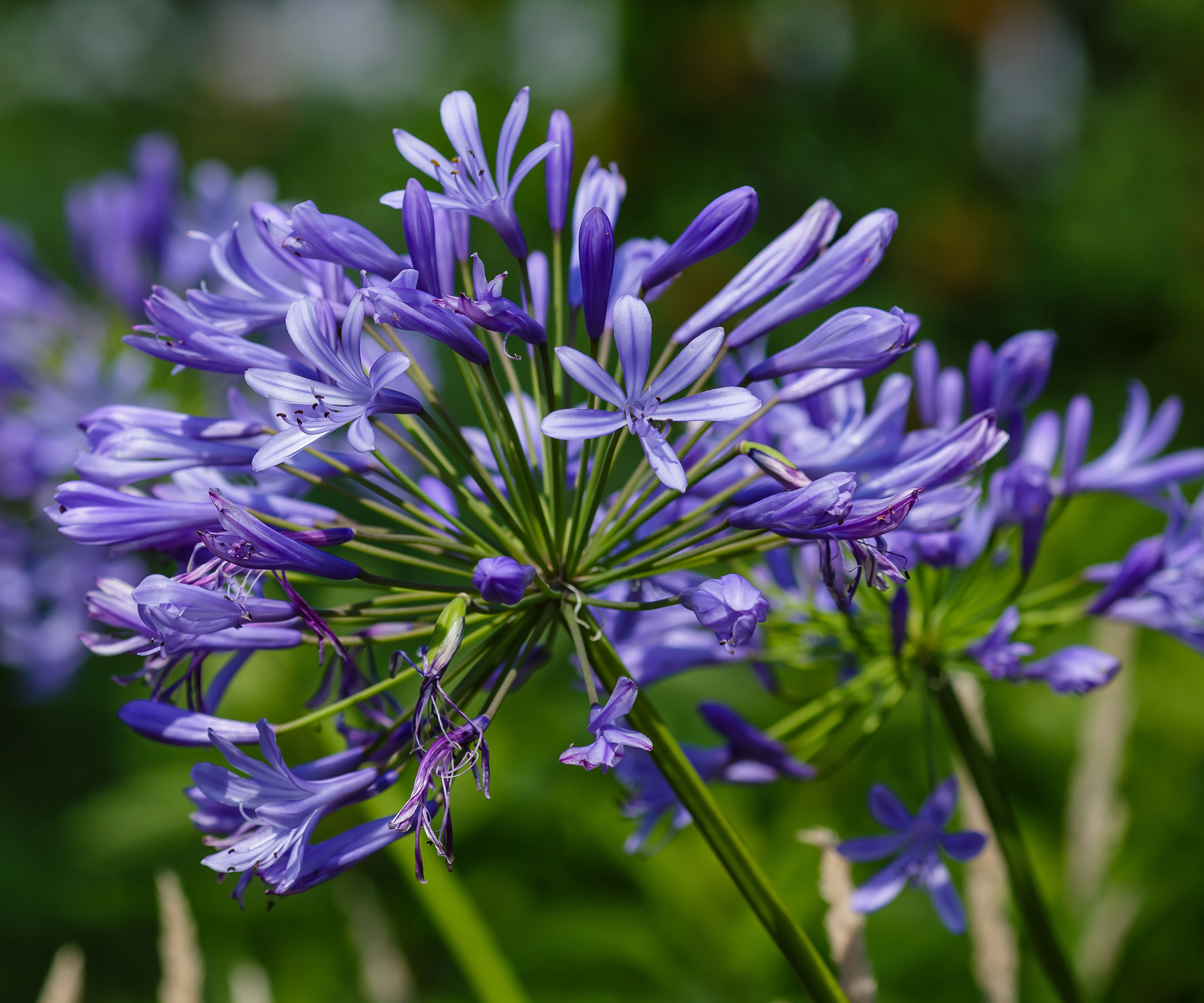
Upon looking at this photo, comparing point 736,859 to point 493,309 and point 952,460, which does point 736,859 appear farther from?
point 493,309

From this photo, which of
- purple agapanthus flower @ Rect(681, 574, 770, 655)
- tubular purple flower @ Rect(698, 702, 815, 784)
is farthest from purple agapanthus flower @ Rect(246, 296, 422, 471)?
tubular purple flower @ Rect(698, 702, 815, 784)

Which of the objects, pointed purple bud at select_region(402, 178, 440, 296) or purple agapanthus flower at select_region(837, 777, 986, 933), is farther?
purple agapanthus flower at select_region(837, 777, 986, 933)

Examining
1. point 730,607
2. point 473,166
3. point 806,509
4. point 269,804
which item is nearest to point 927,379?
point 806,509

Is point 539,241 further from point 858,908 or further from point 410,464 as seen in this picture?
point 858,908

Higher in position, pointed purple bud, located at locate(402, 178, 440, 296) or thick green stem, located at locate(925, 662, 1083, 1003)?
pointed purple bud, located at locate(402, 178, 440, 296)

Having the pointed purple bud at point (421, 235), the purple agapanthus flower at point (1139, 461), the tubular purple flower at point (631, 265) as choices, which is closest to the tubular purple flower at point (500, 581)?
the pointed purple bud at point (421, 235)

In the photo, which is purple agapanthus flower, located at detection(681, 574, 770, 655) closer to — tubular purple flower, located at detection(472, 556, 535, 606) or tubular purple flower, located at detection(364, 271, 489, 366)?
tubular purple flower, located at detection(472, 556, 535, 606)

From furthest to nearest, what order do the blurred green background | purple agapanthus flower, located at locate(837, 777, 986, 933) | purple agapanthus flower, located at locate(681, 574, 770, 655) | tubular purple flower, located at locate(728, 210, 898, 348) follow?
the blurred green background
purple agapanthus flower, located at locate(837, 777, 986, 933)
tubular purple flower, located at locate(728, 210, 898, 348)
purple agapanthus flower, located at locate(681, 574, 770, 655)
